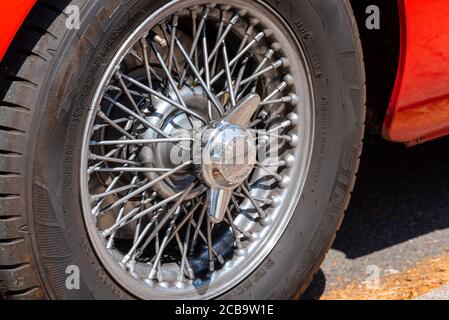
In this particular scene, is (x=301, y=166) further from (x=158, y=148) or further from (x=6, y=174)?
(x=6, y=174)

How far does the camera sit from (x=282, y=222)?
8.87ft

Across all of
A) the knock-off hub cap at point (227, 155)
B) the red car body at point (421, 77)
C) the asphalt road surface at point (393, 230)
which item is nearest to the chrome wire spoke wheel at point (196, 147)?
the knock-off hub cap at point (227, 155)

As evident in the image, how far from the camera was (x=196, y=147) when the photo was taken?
7.97 ft

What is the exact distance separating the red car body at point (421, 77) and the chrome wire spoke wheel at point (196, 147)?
0.35 m

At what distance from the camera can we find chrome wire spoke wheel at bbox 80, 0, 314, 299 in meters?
2.33

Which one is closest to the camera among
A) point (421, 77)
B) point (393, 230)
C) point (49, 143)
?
point (49, 143)

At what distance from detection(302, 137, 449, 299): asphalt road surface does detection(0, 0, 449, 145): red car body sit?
52cm

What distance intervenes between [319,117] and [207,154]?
1.53 feet

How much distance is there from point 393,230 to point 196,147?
1365 millimetres

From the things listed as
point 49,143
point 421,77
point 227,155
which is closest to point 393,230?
point 421,77

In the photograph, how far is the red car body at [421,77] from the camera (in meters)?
2.67

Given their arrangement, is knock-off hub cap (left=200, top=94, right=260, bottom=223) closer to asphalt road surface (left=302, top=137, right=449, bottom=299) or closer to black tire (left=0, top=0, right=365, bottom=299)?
black tire (left=0, top=0, right=365, bottom=299)

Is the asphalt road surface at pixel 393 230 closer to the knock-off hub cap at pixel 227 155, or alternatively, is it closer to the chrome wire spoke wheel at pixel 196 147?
the chrome wire spoke wheel at pixel 196 147

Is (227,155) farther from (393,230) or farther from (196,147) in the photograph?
(393,230)
